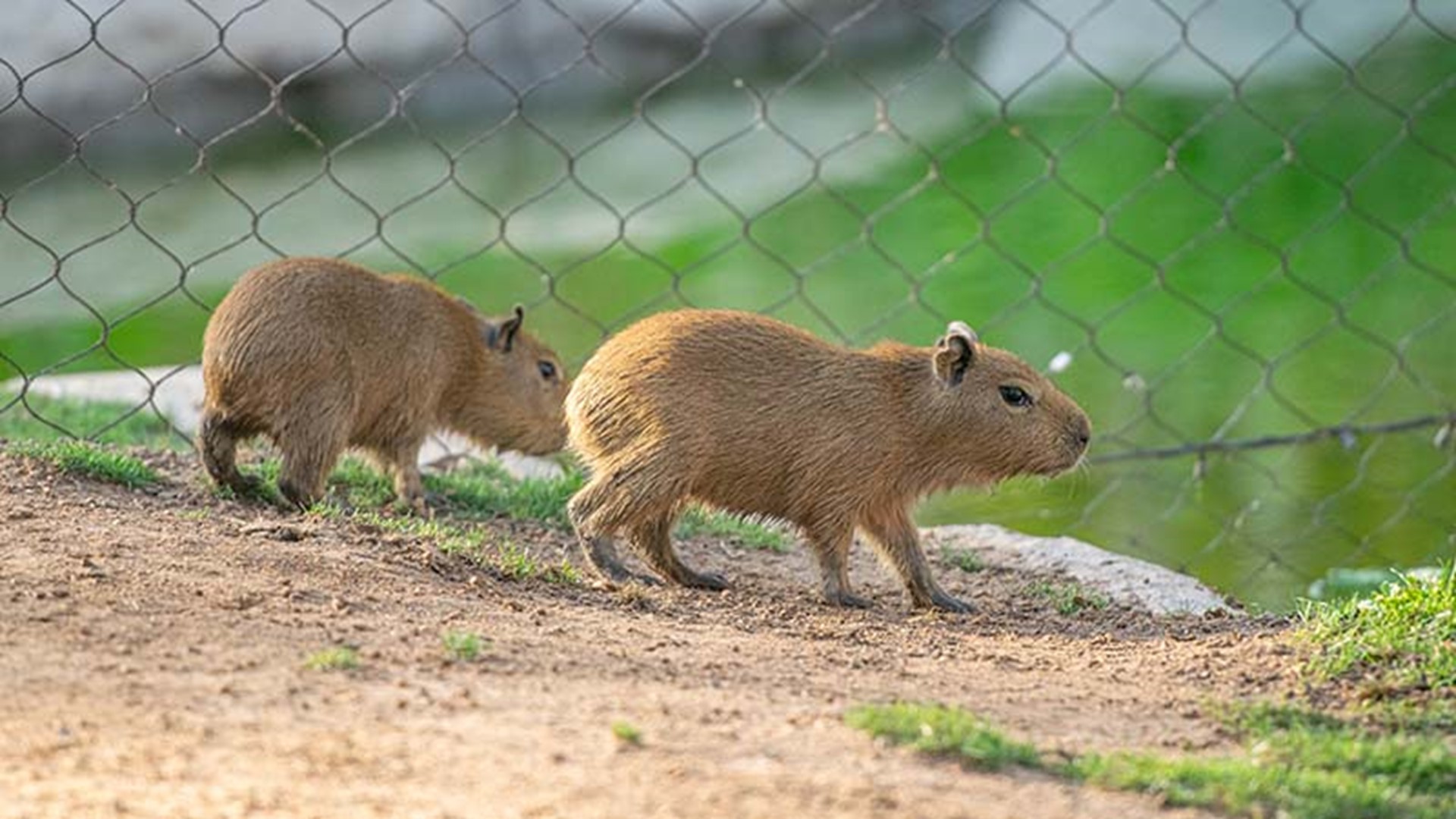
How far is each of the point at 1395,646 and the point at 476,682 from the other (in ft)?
5.36

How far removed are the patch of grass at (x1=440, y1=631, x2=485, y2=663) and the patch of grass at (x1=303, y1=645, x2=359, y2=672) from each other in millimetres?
162

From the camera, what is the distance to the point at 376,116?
11875mm

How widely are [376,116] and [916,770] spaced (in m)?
9.18

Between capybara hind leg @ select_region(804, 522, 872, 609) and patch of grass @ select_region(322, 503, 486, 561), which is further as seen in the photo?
capybara hind leg @ select_region(804, 522, 872, 609)

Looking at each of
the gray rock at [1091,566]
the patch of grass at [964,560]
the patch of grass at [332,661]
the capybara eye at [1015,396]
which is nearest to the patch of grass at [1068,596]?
the gray rock at [1091,566]

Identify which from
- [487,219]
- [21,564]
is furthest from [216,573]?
[487,219]

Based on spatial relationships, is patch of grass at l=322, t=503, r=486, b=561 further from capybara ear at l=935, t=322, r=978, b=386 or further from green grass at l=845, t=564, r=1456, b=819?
green grass at l=845, t=564, r=1456, b=819

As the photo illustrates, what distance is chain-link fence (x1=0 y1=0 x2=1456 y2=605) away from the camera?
27.6ft

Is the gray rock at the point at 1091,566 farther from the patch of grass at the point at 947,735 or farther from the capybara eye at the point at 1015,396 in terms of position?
the patch of grass at the point at 947,735

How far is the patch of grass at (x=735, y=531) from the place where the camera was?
561cm

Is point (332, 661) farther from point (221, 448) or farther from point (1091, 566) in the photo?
point (1091, 566)

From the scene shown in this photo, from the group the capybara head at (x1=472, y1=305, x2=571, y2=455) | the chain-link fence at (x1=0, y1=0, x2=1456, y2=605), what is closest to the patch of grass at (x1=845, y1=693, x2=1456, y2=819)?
the capybara head at (x1=472, y1=305, x2=571, y2=455)

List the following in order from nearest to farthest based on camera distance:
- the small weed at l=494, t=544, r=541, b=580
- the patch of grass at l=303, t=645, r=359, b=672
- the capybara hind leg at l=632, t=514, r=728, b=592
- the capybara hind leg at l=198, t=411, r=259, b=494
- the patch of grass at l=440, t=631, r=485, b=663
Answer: the patch of grass at l=303, t=645, r=359, b=672 → the patch of grass at l=440, t=631, r=485, b=663 → the small weed at l=494, t=544, r=541, b=580 → the capybara hind leg at l=632, t=514, r=728, b=592 → the capybara hind leg at l=198, t=411, r=259, b=494

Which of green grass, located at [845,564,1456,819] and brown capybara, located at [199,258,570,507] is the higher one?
green grass, located at [845,564,1456,819]
